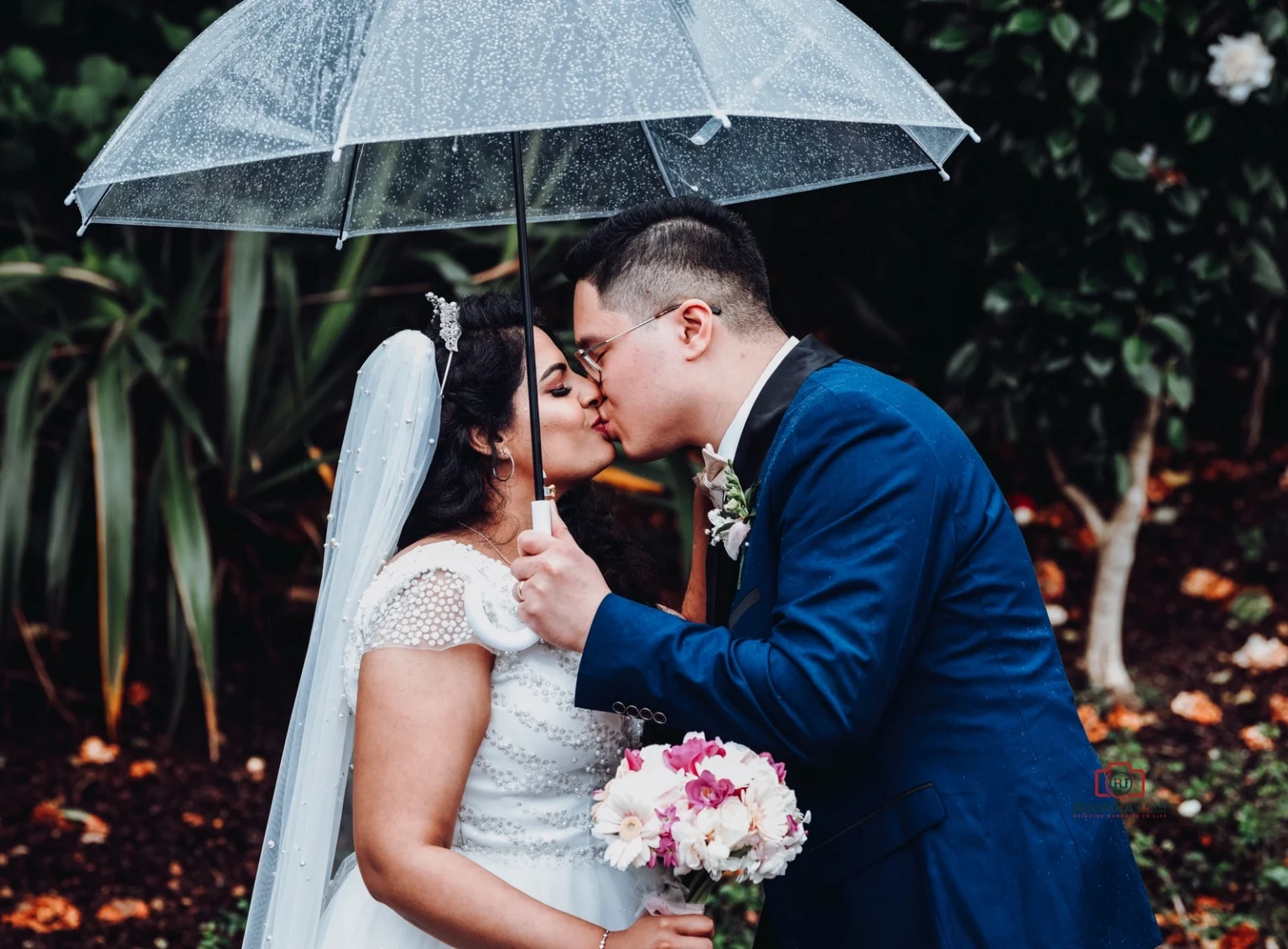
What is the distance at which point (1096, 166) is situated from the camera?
14.4 feet

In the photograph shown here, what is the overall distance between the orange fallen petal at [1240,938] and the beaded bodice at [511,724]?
1.99 m

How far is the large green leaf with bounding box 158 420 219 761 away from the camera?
3986 mm

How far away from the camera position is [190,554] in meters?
4.05

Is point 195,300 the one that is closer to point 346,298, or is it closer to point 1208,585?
point 346,298

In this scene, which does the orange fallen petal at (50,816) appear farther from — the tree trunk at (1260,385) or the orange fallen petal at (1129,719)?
the tree trunk at (1260,385)

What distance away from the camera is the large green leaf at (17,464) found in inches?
156

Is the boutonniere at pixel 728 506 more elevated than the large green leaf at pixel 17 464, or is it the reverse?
the boutonniere at pixel 728 506

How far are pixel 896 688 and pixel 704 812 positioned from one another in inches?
17.4

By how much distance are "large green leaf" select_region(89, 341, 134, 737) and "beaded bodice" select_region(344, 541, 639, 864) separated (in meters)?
1.86

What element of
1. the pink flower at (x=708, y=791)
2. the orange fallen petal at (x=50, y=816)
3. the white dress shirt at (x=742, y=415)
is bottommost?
the orange fallen petal at (x=50, y=816)

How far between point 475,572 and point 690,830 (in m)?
0.78

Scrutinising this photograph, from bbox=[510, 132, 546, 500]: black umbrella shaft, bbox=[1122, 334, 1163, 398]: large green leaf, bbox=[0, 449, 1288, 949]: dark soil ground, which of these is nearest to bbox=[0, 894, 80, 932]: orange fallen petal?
bbox=[0, 449, 1288, 949]: dark soil ground

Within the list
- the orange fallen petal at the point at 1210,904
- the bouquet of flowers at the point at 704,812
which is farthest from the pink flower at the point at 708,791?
the orange fallen petal at the point at 1210,904

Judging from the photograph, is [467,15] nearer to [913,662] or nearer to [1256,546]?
[913,662]
